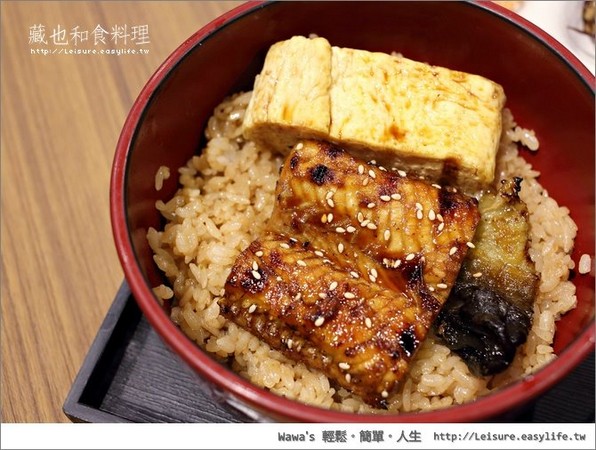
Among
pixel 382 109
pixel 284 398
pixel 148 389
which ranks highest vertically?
pixel 382 109

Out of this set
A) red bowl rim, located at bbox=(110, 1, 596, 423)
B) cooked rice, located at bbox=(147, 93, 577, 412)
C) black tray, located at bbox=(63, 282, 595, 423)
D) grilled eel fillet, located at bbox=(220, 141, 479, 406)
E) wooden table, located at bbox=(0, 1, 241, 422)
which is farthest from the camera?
wooden table, located at bbox=(0, 1, 241, 422)

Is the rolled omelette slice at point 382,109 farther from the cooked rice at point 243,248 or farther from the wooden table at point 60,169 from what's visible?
the wooden table at point 60,169

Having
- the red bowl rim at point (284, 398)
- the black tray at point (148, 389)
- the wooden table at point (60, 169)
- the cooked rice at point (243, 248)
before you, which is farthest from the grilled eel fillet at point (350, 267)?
the wooden table at point (60, 169)

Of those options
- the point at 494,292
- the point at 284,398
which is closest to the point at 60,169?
the point at 284,398

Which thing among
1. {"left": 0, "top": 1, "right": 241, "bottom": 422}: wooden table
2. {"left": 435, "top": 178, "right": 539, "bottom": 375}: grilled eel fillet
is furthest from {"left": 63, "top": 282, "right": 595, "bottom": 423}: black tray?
{"left": 435, "top": 178, "right": 539, "bottom": 375}: grilled eel fillet

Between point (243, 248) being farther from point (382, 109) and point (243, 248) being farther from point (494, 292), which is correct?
point (494, 292)

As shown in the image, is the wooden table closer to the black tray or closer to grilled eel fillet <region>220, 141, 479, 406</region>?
the black tray
